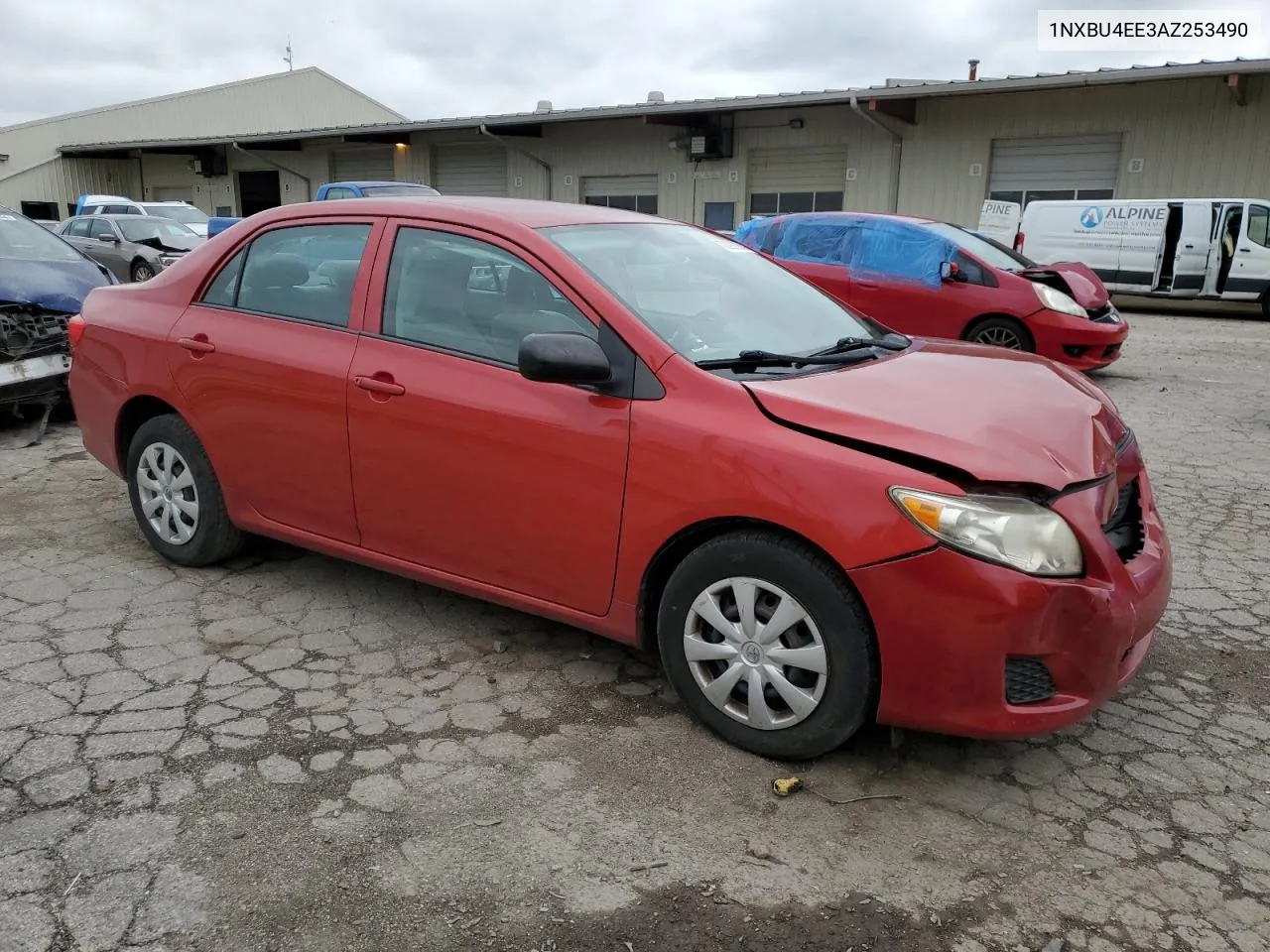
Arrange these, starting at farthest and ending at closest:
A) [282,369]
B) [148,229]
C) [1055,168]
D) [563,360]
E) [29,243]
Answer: [1055,168]
[148,229]
[29,243]
[282,369]
[563,360]

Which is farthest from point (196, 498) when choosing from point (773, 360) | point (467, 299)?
point (773, 360)

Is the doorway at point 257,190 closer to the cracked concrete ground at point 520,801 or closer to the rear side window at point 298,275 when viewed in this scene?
the rear side window at point 298,275

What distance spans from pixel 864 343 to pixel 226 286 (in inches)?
100

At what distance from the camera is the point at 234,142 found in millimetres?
30312

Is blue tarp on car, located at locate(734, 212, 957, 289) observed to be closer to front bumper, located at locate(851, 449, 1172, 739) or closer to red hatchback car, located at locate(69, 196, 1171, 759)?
red hatchback car, located at locate(69, 196, 1171, 759)

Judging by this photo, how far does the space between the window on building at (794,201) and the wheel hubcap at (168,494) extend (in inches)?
781

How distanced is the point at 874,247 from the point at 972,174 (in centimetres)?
1271

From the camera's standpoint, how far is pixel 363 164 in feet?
100.0

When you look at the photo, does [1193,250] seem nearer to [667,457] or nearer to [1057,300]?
[1057,300]

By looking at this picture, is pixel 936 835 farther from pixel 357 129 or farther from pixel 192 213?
pixel 357 129

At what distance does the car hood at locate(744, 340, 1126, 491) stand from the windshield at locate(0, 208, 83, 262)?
687 cm

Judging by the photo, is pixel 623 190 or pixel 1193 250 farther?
pixel 623 190

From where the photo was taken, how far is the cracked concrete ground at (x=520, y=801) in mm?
2287

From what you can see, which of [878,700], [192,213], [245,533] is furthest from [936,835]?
[192,213]
